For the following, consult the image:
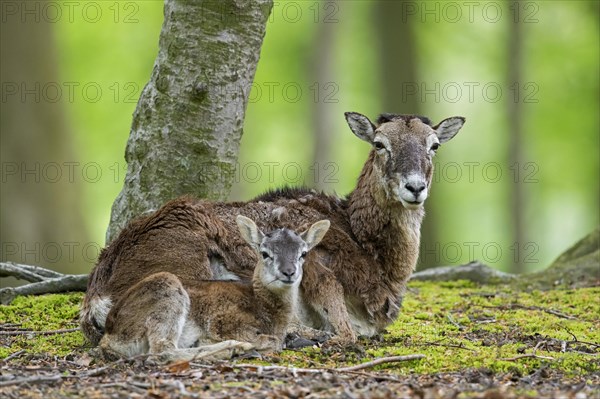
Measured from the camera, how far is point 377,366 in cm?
799

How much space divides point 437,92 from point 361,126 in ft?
65.7

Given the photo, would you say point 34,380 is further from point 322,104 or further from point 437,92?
point 437,92

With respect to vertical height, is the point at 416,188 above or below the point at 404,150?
below

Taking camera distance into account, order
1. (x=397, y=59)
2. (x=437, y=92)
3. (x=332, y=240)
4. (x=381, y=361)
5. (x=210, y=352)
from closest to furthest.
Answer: (x=381, y=361) → (x=210, y=352) → (x=332, y=240) → (x=397, y=59) → (x=437, y=92)

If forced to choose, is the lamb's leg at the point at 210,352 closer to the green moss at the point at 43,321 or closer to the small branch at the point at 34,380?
the small branch at the point at 34,380

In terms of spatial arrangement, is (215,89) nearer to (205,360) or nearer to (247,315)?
(247,315)

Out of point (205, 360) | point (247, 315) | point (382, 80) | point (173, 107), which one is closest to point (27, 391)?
point (205, 360)

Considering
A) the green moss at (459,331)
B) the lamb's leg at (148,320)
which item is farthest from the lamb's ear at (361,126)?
the lamb's leg at (148,320)

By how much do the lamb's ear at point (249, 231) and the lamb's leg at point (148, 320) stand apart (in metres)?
1.13

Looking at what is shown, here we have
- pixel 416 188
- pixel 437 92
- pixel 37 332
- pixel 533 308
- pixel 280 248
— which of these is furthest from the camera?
pixel 437 92

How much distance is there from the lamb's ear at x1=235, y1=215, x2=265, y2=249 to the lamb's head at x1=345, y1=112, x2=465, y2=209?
162 centimetres

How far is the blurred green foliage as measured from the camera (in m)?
29.2

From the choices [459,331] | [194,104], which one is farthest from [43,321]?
[459,331]

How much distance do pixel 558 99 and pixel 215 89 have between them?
21827 mm
